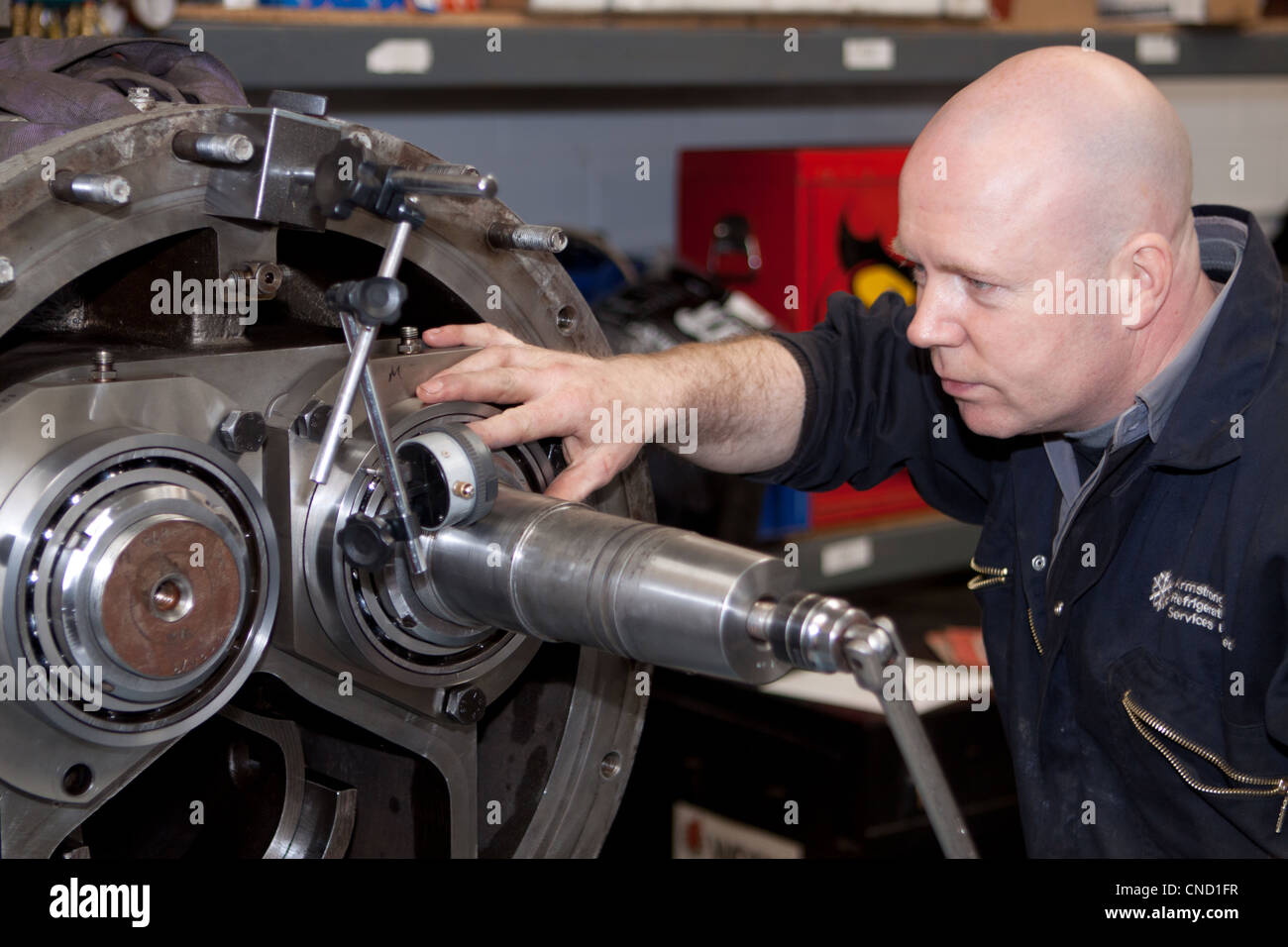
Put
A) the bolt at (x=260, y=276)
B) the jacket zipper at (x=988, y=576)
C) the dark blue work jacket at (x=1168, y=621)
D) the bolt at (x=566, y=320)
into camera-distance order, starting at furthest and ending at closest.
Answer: the jacket zipper at (x=988, y=576) < the dark blue work jacket at (x=1168, y=621) < the bolt at (x=566, y=320) < the bolt at (x=260, y=276)

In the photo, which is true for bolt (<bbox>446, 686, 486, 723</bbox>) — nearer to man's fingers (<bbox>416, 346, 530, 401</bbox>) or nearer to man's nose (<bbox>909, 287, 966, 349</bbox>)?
man's fingers (<bbox>416, 346, 530, 401</bbox>)

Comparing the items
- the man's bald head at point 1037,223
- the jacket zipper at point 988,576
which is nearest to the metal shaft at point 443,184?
the man's bald head at point 1037,223

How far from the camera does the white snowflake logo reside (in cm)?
99

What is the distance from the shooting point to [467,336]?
2.46 ft

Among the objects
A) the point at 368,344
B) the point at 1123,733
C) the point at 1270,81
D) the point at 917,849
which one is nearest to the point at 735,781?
the point at 917,849

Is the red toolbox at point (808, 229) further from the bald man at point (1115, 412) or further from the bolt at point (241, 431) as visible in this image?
the bolt at point (241, 431)

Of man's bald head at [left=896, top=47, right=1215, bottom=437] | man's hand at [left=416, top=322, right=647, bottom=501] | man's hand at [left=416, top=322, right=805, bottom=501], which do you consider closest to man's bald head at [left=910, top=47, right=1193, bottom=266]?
man's bald head at [left=896, top=47, right=1215, bottom=437]

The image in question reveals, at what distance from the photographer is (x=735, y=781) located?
155 centimetres

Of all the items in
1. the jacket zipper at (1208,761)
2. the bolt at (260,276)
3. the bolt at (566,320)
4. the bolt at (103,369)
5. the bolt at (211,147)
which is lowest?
the jacket zipper at (1208,761)

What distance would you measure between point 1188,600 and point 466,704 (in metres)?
0.54

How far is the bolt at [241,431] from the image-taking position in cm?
62

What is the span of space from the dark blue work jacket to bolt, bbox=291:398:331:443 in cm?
62

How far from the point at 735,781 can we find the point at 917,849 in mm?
213

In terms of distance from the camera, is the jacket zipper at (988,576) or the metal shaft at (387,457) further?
the jacket zipper at (988,576)
